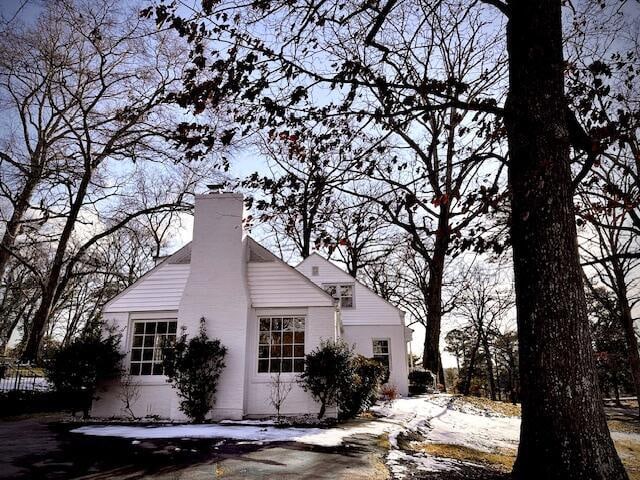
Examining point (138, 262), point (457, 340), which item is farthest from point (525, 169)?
point (457, 340)

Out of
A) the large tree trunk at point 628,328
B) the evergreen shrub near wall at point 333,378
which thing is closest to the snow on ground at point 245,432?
the evergreen shrub near wall at point 333,378

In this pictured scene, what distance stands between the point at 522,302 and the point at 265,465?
3.78m

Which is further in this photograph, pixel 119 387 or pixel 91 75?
pixel 91 75

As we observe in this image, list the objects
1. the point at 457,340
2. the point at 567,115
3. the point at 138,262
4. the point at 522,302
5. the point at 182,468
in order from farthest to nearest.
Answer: the point at 457,340 → the point at 138,262 → the point at 182,468 → the point at 567,115 → the point at 522,302

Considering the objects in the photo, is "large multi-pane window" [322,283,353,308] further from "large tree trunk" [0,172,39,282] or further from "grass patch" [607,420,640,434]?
"large tree trunk" [0,172,39,282]

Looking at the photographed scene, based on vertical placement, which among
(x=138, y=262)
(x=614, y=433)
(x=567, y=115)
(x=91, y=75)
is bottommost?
(x=614, y=433)

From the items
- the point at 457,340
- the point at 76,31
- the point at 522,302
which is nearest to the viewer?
the point at 522,302

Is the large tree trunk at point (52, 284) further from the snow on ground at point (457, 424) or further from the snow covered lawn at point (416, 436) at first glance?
the snow on ground at point (457, 424)

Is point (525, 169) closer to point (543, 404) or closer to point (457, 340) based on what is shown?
point (543, 404)

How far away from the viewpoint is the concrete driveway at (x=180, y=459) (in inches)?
188

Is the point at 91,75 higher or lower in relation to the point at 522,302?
higher

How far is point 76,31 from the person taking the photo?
1359 centimetres

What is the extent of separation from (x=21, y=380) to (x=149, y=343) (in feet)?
18.8

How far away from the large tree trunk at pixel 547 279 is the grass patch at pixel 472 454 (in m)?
2.49
